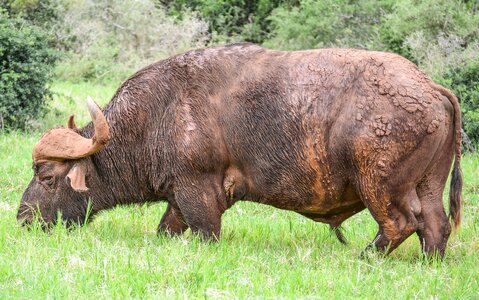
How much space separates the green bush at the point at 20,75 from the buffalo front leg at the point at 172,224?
6269 millimetres

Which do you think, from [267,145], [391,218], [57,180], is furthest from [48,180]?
[391,218]

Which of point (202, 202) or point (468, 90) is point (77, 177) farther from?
point (468, 90)

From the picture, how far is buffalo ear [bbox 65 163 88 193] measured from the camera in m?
8.06

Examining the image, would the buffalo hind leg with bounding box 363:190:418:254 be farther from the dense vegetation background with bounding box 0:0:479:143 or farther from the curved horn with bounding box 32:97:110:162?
the dense vegetation background with bounding box 0:0:479:143

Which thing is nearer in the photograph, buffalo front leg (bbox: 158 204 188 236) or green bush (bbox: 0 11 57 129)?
buffalo front leg (bbox: 158 204 188 236)

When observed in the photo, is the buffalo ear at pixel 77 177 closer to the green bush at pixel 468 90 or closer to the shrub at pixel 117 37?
the green bush at pixel 468 90

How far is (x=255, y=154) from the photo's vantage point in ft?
25.9

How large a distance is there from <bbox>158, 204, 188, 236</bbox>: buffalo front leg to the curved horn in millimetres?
1037

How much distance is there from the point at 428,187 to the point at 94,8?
19.8m

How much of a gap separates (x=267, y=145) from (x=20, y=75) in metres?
7.49

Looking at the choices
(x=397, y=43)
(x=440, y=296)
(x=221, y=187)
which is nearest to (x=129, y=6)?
(x=397, y=43)

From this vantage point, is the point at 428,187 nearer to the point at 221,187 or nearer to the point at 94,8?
the point at 221,187

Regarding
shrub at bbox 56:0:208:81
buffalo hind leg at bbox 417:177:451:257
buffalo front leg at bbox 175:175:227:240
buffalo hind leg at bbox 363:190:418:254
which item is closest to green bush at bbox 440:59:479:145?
buffalo hind leg at bbox 417:177:451:257

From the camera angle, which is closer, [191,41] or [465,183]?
[465,183]
